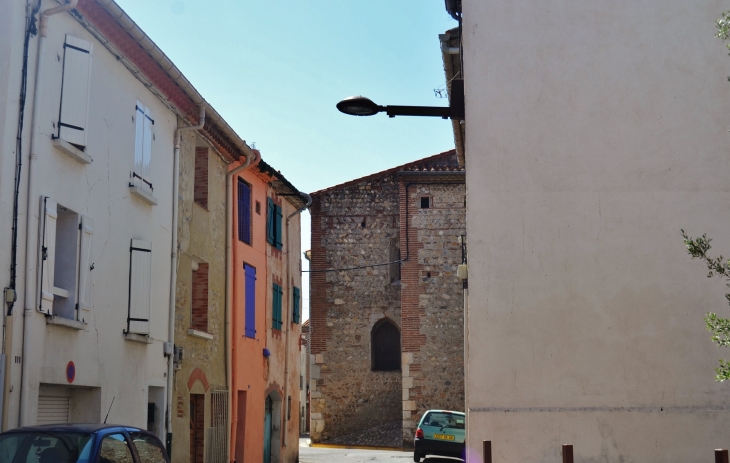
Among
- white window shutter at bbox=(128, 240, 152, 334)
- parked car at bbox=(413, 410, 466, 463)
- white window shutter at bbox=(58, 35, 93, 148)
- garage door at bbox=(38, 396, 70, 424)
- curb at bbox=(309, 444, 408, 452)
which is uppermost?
white window shutter at bbox=(58, 35, 93, 148)

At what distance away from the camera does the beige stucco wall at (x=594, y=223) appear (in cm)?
938

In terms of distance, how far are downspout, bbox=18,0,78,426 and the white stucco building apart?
0.04 ft

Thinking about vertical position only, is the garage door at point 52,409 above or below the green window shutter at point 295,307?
below

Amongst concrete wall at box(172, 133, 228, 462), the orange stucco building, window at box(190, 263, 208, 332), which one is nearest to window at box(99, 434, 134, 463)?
concrete wall at box(172, 133, 228, 462)

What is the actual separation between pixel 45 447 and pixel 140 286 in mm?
6273

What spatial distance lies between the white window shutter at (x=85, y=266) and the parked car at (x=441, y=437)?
1163 cm

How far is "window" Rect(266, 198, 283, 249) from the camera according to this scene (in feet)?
71.3

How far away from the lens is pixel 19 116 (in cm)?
1036

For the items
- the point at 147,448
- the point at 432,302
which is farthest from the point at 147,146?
the point at 432,302

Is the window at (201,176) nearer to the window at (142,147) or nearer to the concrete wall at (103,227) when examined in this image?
the concrete wall at (103,227)

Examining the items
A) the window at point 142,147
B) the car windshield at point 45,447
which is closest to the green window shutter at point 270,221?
the window at point 142,147

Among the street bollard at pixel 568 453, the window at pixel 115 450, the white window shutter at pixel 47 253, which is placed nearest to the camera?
the window at pixel 115 450

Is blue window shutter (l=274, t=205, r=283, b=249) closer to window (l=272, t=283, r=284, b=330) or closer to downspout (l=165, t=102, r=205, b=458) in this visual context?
window (l=272, t=283, r=284, b=330)

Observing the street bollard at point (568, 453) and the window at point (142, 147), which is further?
the window at point (142, 147)
